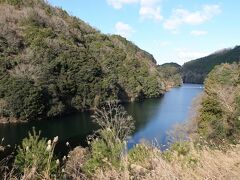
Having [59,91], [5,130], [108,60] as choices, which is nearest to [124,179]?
[5,130]

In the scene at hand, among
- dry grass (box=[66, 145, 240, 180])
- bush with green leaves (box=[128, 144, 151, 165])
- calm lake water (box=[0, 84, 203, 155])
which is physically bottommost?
calm lake water (box=[0, 84, 203, 155])

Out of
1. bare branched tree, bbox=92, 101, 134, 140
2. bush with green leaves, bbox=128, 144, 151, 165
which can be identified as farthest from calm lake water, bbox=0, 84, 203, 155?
bush with green leaves, bbox=128, 144, 151, 165

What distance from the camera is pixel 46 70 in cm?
5794

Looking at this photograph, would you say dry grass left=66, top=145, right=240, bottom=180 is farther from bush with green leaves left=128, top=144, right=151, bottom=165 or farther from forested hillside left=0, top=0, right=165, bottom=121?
forested hillside left=0, top=0, right=165, bottom=121

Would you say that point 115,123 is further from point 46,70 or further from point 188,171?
point 46,70

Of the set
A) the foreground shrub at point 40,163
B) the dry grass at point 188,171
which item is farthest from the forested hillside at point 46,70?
the dry grass at point 188,171

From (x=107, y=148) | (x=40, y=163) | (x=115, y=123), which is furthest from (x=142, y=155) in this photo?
(x=115, y=123)

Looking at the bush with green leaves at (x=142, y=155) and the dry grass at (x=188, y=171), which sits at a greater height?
the dry grass at (x=188, y=171)

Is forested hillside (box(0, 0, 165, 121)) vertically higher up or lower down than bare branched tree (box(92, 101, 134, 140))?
higher up

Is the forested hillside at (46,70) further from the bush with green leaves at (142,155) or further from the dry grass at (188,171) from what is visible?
the dry grass at (188,171)

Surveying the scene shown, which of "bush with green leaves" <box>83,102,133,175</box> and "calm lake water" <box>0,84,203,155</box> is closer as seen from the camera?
"bush with green leaves" <box>83,102,133,175</box>

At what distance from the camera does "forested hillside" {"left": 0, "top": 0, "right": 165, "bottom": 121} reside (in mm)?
51569

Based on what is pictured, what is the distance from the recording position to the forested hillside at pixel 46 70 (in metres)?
51.6

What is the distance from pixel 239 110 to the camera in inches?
866
